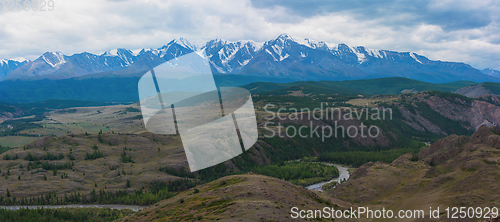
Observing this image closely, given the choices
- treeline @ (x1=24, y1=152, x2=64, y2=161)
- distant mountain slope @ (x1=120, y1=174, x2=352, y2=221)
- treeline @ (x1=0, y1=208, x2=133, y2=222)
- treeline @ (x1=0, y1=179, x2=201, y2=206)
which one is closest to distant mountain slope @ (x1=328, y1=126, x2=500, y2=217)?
distant mountain slope @ (x1=120, y1=174, x2=352, y2=221)

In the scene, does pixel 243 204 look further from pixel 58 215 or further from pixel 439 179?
pixel 58 215

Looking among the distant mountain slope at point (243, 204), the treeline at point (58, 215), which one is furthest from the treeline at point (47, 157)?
the distant mountain slope at point (243, 204)

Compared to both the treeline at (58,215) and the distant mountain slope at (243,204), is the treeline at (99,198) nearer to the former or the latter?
the treeline at (58,215)

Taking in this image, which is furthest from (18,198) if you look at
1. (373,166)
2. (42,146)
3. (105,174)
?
(373,166)

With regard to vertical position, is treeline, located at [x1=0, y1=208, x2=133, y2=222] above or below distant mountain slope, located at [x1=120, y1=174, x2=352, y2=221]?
below

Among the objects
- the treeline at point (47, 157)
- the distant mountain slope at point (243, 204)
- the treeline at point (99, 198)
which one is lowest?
the treeline at point (99, 198)

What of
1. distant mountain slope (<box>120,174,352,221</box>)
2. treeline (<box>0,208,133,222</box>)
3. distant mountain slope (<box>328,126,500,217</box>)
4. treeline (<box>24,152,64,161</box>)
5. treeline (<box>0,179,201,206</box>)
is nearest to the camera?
distant mountain slope (<box>120,174,352,221</box>)

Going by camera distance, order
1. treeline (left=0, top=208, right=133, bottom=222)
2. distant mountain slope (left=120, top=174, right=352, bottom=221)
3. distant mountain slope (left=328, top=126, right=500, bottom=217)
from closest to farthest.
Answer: distant mountain slope (left=120, top=174, right=352, bottom=221), distant mountain slope (left=328, top=126, right=500, bottom=217), treeline (left=0, top=208, right=133, bottom=222)

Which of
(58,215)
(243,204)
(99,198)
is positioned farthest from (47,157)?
(243,204)

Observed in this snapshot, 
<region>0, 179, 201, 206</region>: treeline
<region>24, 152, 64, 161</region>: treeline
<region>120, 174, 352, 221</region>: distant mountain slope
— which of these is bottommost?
<region>0, 179, 201, 206</region>: treeline

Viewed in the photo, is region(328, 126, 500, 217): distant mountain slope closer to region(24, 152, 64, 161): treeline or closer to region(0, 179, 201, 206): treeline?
region(0, 179, 201, 206): treeline
